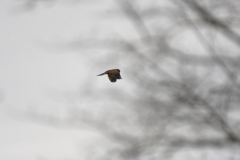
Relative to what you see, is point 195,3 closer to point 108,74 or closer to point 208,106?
A: point 208,106

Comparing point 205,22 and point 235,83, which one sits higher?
point 205,22

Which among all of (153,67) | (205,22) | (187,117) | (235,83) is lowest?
(187,117)

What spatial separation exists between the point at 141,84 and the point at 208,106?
58 cm

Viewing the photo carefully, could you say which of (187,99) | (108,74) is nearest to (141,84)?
(187,99)

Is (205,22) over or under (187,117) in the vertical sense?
over

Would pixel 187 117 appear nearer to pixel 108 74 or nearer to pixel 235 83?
pixel 235 83

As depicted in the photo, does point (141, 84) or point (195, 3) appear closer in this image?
point (195, 3)

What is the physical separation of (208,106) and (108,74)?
130 centimetres

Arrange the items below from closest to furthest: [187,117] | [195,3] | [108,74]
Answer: [108,74]
[195,3]
[187,117]

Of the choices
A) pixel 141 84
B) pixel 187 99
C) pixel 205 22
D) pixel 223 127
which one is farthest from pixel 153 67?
pixel 223 127

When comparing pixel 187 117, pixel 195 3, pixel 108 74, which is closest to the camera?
pixel 108 74

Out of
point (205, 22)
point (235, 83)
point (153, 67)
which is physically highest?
point (205, 22)

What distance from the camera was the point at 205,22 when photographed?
2477mm

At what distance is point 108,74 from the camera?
1.51 m
